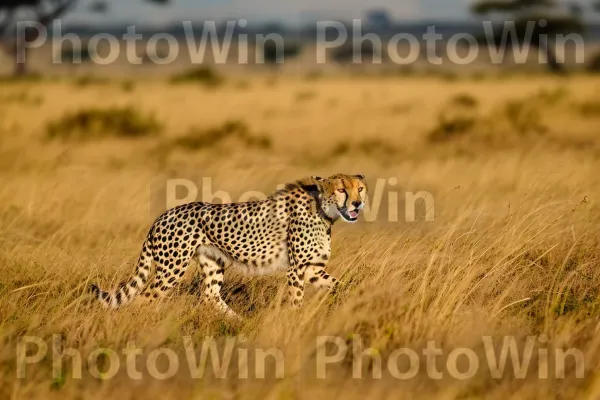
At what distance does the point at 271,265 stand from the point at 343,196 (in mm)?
485

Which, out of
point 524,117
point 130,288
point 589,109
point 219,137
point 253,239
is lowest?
point 130,288

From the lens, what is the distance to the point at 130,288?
4.16m

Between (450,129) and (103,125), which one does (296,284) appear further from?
(103,125)

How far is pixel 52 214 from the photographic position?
20.3ft

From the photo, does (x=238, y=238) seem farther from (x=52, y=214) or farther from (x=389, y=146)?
(x=389, y=146)

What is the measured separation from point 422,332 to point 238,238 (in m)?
1.04

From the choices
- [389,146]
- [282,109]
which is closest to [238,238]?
[389,146]

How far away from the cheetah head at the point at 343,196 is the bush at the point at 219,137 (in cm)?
695

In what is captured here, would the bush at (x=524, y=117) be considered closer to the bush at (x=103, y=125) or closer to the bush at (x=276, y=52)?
the bush at (x=103, y=125)

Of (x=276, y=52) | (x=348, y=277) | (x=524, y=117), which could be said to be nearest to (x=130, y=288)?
(x=348, y=277)

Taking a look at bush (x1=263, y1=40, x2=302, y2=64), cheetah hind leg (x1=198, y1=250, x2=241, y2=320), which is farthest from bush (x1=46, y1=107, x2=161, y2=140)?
bush (x1=263, y1=40, x2=302, y2=64)

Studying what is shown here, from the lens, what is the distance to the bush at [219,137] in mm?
11156

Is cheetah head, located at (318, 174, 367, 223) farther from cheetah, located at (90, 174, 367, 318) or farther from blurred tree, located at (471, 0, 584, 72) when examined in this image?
blurred tree, located at (471, 0, 584, 72)

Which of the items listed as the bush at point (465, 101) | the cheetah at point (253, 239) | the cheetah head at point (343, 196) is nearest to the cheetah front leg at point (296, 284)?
the cheetah at point (253, 239)
